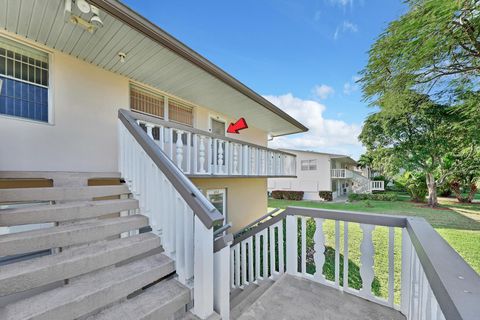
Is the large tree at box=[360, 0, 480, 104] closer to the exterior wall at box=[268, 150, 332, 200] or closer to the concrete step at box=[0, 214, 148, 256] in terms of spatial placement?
the concrete step at box=[0, 214, 148, 256]

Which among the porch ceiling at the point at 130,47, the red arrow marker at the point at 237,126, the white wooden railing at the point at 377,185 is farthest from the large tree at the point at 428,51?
the white wooden railing at the point at 377,185

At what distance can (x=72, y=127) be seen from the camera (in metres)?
4.18

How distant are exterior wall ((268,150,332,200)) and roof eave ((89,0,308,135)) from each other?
51.4ft

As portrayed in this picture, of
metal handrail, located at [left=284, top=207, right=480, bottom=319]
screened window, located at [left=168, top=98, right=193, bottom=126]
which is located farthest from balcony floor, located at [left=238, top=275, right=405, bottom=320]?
screened window, located at [left=168, top=98, right=193, bottom=126]

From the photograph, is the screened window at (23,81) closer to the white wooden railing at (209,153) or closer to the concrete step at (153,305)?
the white wooden railing at (209,153)

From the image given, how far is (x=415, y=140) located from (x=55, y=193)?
18.7 m

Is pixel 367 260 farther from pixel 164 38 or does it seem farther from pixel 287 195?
pixel 287 195

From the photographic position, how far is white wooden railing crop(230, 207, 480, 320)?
774 millimetres

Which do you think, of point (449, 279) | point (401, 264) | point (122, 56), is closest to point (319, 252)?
point (401, 264)

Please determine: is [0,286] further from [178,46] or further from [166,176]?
[178,46]

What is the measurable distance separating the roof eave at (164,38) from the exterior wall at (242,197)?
2.96 meters

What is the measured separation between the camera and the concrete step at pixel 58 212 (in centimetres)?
209

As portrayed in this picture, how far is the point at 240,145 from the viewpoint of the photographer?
612 cm

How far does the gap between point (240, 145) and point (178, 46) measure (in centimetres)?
300
